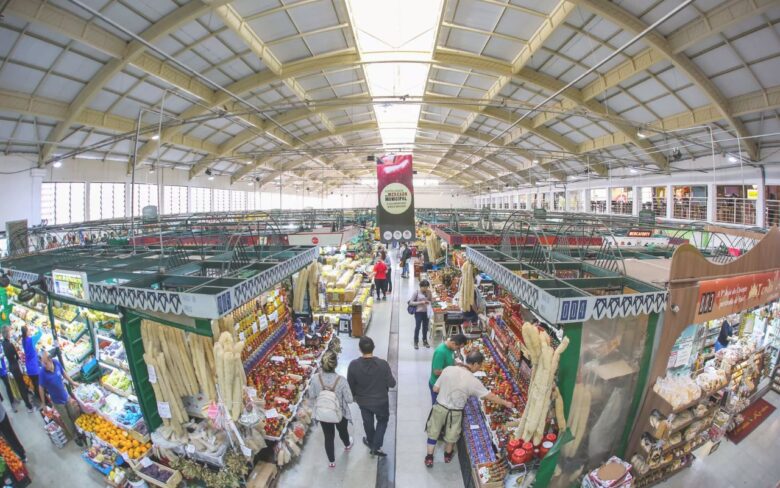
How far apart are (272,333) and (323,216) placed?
13504mm

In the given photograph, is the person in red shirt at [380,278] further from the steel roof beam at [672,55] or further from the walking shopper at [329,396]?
the steel roof beam at [672,55]

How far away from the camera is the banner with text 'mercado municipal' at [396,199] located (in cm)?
687

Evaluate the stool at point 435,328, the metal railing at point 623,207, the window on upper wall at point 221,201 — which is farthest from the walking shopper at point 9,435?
the metal railing at point 623,207

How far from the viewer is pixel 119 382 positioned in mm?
5082

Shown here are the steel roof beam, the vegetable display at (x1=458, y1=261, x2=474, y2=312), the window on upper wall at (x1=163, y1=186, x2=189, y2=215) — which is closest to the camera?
the vegetable display at (x1=458, y1=261, x2=474, y2=312)

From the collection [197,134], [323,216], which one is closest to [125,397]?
[323,216]

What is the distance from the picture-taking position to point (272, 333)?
6.29m

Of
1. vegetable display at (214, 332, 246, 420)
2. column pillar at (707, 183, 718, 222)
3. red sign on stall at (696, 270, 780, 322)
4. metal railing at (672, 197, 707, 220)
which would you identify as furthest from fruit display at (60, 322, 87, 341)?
metal railing at (672, 197, 707, 220)

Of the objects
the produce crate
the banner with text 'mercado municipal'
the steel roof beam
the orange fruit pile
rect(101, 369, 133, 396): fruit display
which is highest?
the steel roof beam

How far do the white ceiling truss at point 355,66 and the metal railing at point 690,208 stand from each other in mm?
2065

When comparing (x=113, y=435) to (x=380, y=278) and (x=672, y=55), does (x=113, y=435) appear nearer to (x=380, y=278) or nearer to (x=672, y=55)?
(x=380, y=278)

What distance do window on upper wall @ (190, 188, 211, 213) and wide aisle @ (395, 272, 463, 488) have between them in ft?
67.4

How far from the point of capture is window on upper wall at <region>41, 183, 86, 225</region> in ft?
49.2

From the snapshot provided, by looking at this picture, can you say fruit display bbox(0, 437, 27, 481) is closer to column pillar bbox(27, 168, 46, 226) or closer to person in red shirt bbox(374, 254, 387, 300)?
person in red shirt bbox(374, 254, 387, 300)
